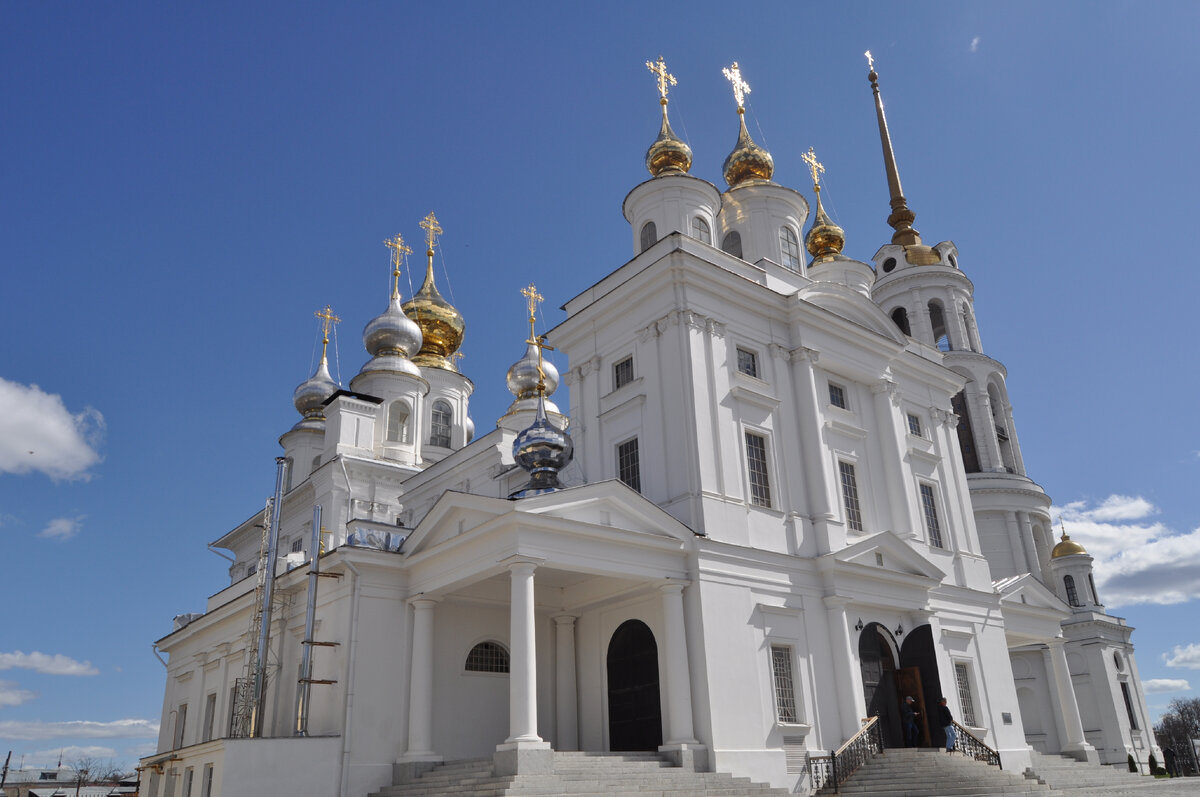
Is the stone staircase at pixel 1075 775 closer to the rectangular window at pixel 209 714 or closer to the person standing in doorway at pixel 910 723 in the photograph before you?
the person standing in doorway at pixel 910 723

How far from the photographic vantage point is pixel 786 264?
2319cm

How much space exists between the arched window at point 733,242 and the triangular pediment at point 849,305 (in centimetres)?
295

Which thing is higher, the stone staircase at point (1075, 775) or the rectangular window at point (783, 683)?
the rectangular window at point (783, 683)

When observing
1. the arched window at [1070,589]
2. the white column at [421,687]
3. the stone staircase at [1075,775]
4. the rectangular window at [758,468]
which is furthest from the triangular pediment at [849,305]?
the arched window at [1070,589]

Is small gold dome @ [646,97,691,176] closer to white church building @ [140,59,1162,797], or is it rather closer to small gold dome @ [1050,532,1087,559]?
white church building @ [140,59,1162,797]

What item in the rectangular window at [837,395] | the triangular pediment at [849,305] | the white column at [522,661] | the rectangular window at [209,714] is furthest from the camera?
the rectangular window at [209,714]

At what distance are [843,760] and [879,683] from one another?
263 centimetres

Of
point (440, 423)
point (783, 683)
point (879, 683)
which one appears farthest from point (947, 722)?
point (440, 423)

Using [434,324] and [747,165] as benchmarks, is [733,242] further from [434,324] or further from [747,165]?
[434,324]

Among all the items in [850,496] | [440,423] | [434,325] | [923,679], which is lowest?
[923,679]

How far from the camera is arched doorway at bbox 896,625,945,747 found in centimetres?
1703

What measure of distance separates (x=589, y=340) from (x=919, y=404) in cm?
847

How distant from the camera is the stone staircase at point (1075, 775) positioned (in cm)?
1861

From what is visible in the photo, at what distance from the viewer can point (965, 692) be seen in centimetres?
1961
